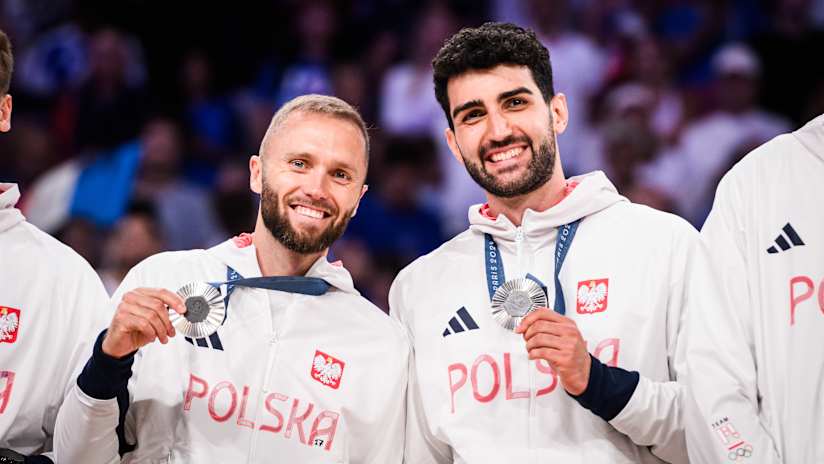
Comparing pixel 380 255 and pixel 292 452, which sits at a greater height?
pixel 380 255

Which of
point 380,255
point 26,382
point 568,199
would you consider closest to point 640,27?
point 380,255

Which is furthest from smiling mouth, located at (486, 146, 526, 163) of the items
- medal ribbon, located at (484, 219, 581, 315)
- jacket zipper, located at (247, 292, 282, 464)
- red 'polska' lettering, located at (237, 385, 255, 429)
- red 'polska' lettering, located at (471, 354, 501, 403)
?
red 'polska' lettering, located at (237, 385, 255, 429)

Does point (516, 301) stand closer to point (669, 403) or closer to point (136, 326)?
point (669, 403)

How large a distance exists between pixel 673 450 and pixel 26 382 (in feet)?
6.68

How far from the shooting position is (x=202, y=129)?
791 centimetres

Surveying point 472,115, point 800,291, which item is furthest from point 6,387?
point 800,291

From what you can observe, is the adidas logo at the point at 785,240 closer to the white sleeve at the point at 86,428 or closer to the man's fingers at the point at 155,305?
the man's fingers at the point at 155,305

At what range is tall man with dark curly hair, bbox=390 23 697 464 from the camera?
10.4 feet

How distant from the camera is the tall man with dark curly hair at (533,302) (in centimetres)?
316

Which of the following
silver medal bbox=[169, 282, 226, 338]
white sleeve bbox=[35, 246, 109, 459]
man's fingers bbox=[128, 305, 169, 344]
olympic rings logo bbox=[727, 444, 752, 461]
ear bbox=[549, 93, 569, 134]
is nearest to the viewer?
olympic rings logo bbox=[727, 444, 752, 461]

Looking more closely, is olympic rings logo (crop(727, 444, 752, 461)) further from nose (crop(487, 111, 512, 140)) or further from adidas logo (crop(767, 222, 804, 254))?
nose (crop(487, 111, 512, 140))

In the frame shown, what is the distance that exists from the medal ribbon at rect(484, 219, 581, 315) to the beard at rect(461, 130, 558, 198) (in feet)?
0.62

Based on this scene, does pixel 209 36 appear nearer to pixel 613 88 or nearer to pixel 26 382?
pixel 613 88

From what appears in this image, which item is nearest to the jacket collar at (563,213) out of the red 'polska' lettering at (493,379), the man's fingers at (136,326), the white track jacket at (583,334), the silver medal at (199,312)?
the white track jacket at (583,334)
